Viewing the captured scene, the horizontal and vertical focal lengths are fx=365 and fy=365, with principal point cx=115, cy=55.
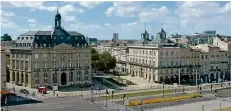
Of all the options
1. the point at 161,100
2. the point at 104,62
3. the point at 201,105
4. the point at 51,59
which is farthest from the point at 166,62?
the point at 201,105

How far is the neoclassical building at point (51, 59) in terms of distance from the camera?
321 ft

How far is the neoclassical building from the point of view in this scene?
3853 inches

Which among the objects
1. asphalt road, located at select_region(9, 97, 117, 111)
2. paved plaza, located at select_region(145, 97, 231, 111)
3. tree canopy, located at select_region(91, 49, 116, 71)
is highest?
tree canopy, located at select_region(91, 49, 116, 71)

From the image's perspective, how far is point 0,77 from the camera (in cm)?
7300

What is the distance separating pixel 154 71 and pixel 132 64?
17031 mm

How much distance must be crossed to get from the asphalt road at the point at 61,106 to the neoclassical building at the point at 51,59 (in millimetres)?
18086

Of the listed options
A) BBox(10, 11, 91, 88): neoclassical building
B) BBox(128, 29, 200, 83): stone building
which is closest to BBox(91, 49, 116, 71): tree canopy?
BBox(128, 29, 200, 83): stone building

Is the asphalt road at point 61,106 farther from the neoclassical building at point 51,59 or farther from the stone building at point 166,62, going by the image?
the stone building at point 166,62

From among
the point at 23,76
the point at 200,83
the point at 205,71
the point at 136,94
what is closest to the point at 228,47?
the point at 205,71

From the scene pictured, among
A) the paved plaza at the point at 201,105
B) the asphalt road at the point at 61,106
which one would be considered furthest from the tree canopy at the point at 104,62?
the paved plaza at the point at 201,105

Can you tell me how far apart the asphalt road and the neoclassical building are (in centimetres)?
1809

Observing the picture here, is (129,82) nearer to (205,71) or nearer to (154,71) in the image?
(154,71)

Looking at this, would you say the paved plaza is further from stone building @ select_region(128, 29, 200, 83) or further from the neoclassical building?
the neoclassical building

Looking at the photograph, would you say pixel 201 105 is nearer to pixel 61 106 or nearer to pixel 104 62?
pixel 61 106
